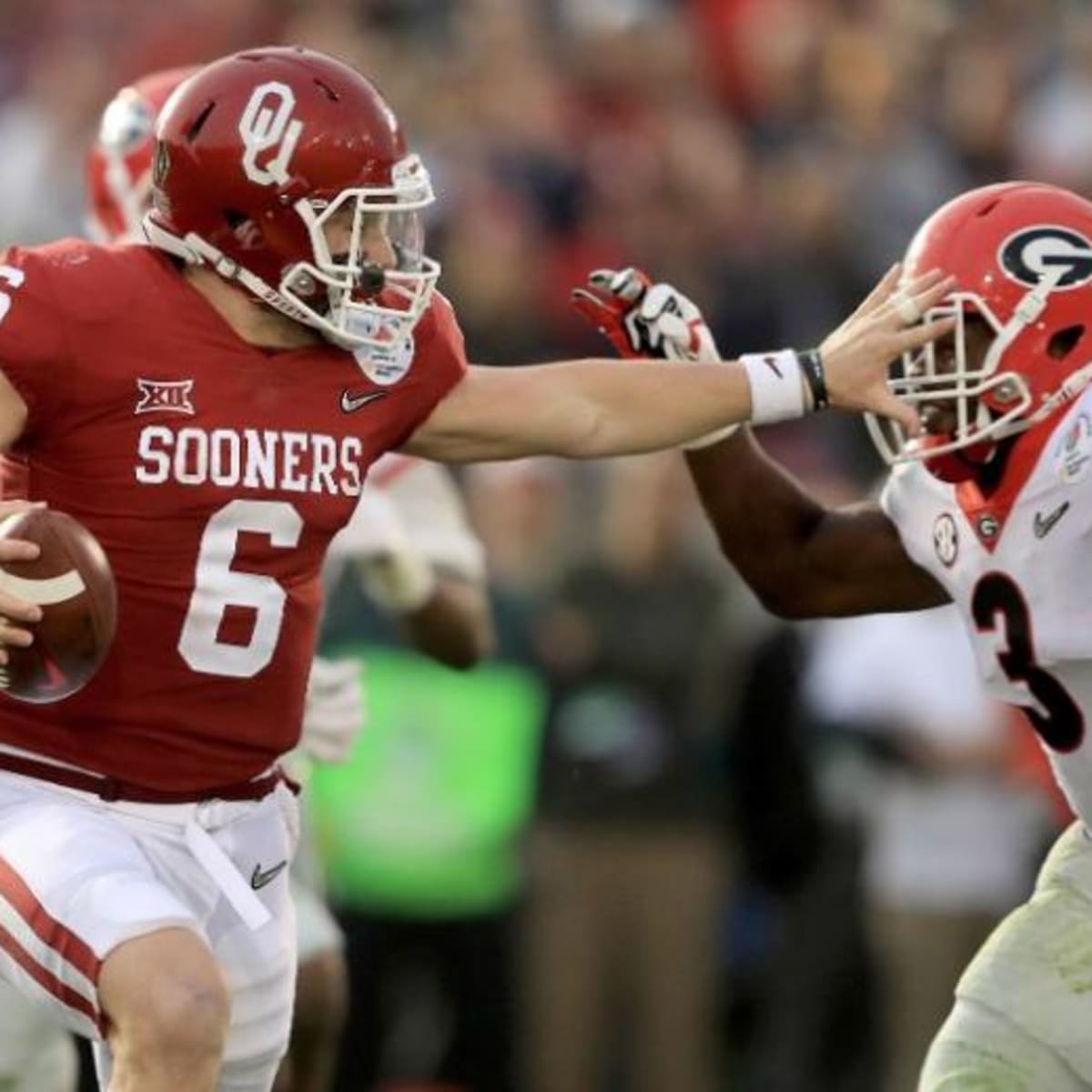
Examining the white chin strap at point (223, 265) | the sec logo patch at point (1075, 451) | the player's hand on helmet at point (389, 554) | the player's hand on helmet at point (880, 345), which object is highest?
the white chin strap at point (223, 265)

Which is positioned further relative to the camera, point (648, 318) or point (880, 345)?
point (648, 318)

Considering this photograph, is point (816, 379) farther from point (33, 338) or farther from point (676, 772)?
point (676, 772)

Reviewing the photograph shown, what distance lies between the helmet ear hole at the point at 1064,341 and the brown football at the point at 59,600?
1.49 meters

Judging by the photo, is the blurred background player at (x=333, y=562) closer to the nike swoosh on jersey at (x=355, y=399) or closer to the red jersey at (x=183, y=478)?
the red jersey at (x=183, y=478)

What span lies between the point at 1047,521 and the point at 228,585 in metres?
1.22

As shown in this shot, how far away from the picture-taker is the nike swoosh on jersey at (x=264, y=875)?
16.3ft

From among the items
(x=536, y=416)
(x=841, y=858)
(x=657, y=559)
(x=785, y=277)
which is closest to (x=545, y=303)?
(x=785, y=277)

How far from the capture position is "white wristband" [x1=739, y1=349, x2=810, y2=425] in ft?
16.1

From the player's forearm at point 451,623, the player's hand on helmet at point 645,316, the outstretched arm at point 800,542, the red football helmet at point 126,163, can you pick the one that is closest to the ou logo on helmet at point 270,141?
the player's hand on helmet at point 645,316

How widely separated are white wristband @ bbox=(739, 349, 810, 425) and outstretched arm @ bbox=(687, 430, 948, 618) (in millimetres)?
369

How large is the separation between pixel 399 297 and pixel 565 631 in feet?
10.7

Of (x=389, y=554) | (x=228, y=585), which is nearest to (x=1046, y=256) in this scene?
(x=228, y=585)

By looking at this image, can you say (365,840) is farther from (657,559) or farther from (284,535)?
(284,535)

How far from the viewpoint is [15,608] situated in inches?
173
